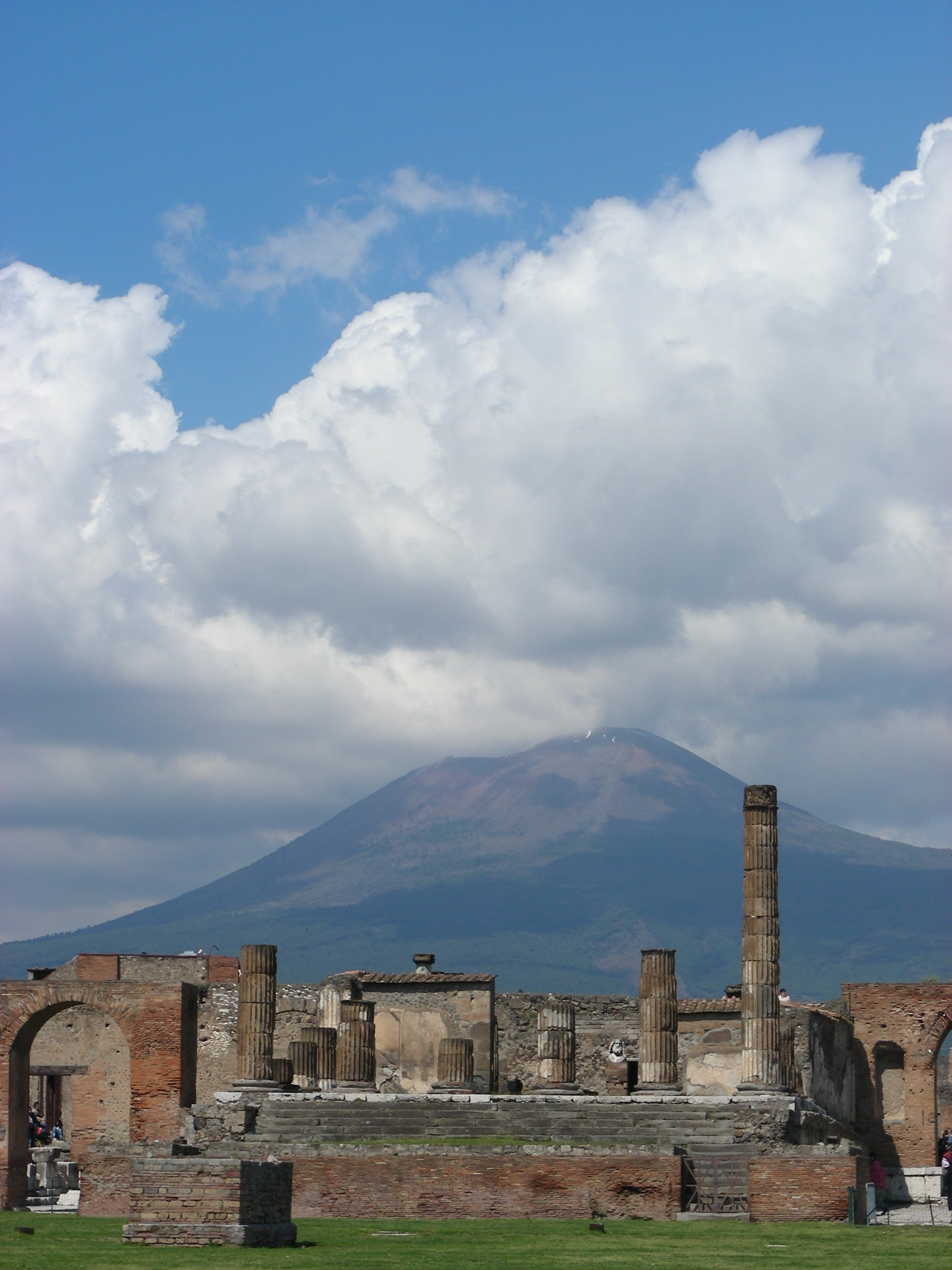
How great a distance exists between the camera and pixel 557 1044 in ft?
110

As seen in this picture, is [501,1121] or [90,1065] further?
[90,1065]

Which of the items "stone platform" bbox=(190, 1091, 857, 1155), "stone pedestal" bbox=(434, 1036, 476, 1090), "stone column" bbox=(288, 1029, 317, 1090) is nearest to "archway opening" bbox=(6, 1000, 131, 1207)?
"stone platform" bbox=(190, 1091, 857, 1155)

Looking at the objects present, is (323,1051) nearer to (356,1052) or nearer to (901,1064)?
(356,1052)

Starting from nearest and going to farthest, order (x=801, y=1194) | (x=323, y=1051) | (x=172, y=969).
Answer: (x=801, y=1194)
(x=323, y=1051)
(x=172, y=969)

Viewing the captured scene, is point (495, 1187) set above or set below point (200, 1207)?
below

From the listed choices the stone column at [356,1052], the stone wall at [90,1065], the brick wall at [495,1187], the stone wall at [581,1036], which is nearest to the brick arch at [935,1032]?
the stone wall at [581,1036]

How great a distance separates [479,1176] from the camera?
24250 millimetres

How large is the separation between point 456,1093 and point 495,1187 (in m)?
9.08

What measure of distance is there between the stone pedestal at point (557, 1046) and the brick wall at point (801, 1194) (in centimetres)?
962

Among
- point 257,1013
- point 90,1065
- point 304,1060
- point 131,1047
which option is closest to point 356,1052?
point 304,1060

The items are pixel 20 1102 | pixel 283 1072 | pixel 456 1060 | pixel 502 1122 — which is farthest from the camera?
pixel 456 1060

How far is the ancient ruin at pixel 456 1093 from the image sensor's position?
76.9 feet

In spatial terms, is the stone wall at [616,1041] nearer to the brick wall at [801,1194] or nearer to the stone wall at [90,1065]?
the stone wall at [90,1065]

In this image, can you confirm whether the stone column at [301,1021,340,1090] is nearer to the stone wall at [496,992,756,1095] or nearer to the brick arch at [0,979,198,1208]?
the brick arch at [0,979,198,1208]
